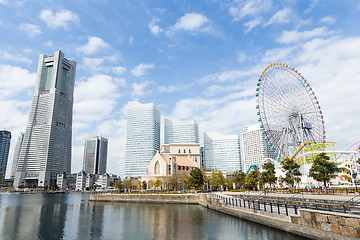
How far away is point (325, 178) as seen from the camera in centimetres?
5319

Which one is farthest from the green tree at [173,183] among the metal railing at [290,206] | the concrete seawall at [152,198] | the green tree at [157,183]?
the metal railing at [290,206]

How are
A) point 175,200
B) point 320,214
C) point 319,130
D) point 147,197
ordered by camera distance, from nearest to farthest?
point 320,214
point 175,200
point 147,197
point 319,130

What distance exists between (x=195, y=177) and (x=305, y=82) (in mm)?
52925

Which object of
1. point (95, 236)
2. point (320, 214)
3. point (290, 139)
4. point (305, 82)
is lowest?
point (95, 236)

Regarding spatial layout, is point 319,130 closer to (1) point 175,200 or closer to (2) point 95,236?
(1) point 175,200

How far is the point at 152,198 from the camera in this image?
7819 cm

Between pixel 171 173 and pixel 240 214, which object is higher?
pixel 171 173

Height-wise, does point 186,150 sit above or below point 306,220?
above

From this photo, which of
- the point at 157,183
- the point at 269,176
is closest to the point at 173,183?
the point at 157,183

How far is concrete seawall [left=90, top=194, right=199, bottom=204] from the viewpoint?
229 feet

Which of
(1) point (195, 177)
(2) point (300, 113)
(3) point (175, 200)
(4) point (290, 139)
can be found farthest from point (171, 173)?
(2) point (300, 113)

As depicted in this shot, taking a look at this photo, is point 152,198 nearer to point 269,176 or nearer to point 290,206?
point 269,176

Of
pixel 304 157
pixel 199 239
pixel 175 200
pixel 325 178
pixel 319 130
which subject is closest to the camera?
pixel 199 239

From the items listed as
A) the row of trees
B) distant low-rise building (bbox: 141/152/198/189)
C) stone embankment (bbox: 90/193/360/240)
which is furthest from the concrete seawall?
stone embankment (bbox: 90/193/360/240)
